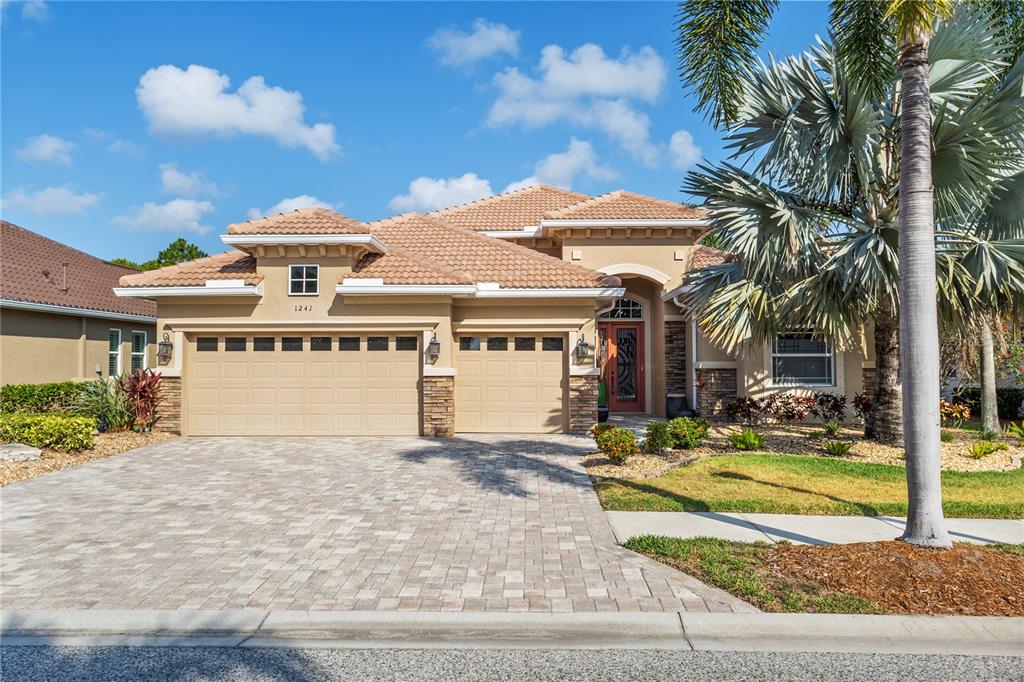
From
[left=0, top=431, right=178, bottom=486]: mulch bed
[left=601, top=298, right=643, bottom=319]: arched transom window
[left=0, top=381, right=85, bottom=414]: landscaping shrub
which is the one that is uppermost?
[left=601, top=298, right=643, bottom=319]: arched transom window

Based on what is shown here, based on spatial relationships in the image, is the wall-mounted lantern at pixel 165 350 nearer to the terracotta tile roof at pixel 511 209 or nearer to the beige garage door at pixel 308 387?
the beige garage door at pixel 308 387

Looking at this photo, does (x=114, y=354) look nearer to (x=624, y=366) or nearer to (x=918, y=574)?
(x=624, y=366)

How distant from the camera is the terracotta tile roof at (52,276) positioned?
16656 mm

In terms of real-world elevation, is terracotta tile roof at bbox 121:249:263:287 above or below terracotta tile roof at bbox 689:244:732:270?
below

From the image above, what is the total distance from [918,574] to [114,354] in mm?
21412

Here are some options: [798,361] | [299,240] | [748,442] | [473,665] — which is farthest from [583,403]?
[473,665]

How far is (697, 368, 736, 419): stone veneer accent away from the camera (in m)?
16.3

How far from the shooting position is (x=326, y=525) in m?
7.30

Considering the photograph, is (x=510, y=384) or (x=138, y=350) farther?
(x=138, y=350)

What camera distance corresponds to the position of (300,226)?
1376 cm

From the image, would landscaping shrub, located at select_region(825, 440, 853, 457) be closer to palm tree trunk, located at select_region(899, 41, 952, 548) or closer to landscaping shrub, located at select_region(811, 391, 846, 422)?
landscaping shrub, located at select_region(811, 391, 846, 422)

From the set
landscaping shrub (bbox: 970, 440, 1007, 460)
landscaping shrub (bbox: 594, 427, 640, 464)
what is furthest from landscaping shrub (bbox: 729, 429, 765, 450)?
landscaping shrub (bbox: 970, 440, 1007, 460)

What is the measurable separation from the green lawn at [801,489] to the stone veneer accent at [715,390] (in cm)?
539

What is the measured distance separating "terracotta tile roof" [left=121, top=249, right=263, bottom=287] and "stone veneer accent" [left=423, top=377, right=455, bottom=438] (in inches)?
177
